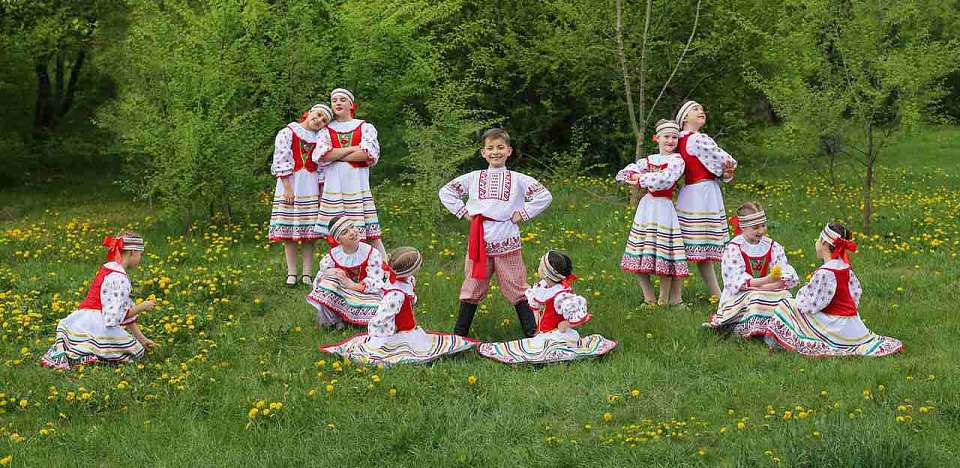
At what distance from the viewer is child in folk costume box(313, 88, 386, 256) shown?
33.6 ft

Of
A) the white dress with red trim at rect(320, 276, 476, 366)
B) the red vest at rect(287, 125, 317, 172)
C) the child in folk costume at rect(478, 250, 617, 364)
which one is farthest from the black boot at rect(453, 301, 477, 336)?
the red vest at rect(287, 125, 317, 172)

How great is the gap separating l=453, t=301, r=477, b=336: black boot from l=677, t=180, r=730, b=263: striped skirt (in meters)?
2.15

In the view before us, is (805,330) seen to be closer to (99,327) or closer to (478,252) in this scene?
(478,252)

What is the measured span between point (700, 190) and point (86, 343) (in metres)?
5.35

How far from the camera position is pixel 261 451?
6523mm

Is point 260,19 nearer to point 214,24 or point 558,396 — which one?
point 214,24

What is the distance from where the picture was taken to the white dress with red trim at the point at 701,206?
948 cm

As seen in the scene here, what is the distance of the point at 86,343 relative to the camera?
26.6ft

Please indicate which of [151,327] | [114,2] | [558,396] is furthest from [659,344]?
[114,2]

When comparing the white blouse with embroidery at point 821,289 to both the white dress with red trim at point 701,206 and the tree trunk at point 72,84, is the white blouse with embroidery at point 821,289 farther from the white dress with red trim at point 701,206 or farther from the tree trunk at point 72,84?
the tree trunk at point 72,84

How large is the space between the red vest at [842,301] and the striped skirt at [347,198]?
4452 mm

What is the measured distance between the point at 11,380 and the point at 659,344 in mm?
4982

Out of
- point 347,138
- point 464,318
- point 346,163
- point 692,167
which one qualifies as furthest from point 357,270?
point 692,167

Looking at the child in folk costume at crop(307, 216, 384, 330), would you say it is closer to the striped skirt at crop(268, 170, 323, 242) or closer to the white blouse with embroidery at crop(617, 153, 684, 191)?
the striped skirt at crop(268, 170, 323, 242)
